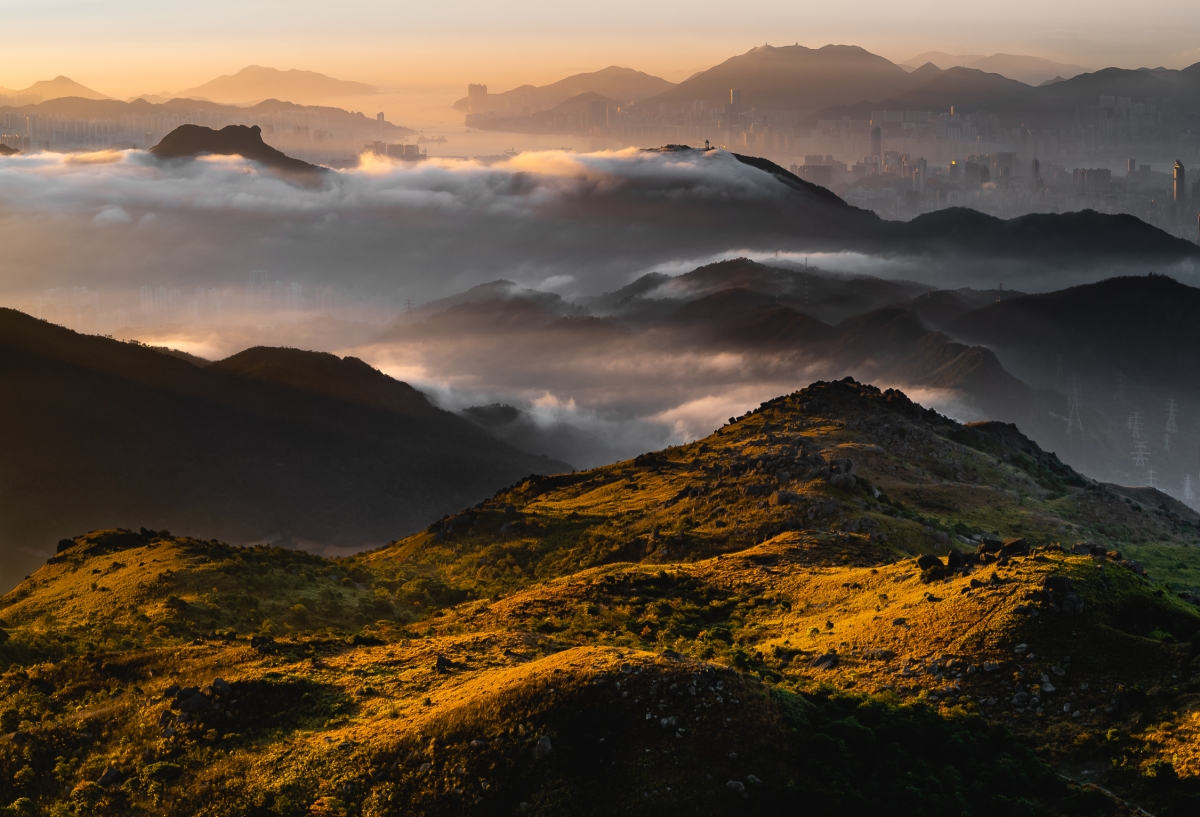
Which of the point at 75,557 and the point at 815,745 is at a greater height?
the point at 815,745

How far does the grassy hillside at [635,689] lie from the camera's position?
28.3 m

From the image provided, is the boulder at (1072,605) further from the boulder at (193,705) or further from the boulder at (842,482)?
the boulder at (842,482)

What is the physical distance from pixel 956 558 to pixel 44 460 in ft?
598

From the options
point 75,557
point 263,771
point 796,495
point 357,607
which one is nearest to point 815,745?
point 263,771

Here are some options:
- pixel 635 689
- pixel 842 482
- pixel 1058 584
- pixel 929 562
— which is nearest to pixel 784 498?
pixel 842 482

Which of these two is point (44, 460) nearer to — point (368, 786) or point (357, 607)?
point (357, 607)

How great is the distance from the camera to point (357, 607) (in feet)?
191

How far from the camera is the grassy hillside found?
28.3m

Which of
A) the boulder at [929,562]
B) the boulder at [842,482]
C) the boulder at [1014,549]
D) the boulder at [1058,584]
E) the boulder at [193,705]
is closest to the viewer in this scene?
the boulder at [193,705]

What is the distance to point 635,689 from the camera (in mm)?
29828

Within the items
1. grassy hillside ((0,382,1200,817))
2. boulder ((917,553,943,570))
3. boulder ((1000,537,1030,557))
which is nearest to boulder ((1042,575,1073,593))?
grassy hillside ((0,382,1200,817))

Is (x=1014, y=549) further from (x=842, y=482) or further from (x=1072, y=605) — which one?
(x=842, y=482)

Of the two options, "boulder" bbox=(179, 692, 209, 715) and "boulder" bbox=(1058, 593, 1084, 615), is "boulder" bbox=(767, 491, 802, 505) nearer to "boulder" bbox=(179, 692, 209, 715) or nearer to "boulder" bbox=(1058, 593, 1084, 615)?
"boulder" bbox=(1058, 593, 1084, 615)

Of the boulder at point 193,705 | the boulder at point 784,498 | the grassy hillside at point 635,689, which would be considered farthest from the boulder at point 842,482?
the boulder at point 193,705
